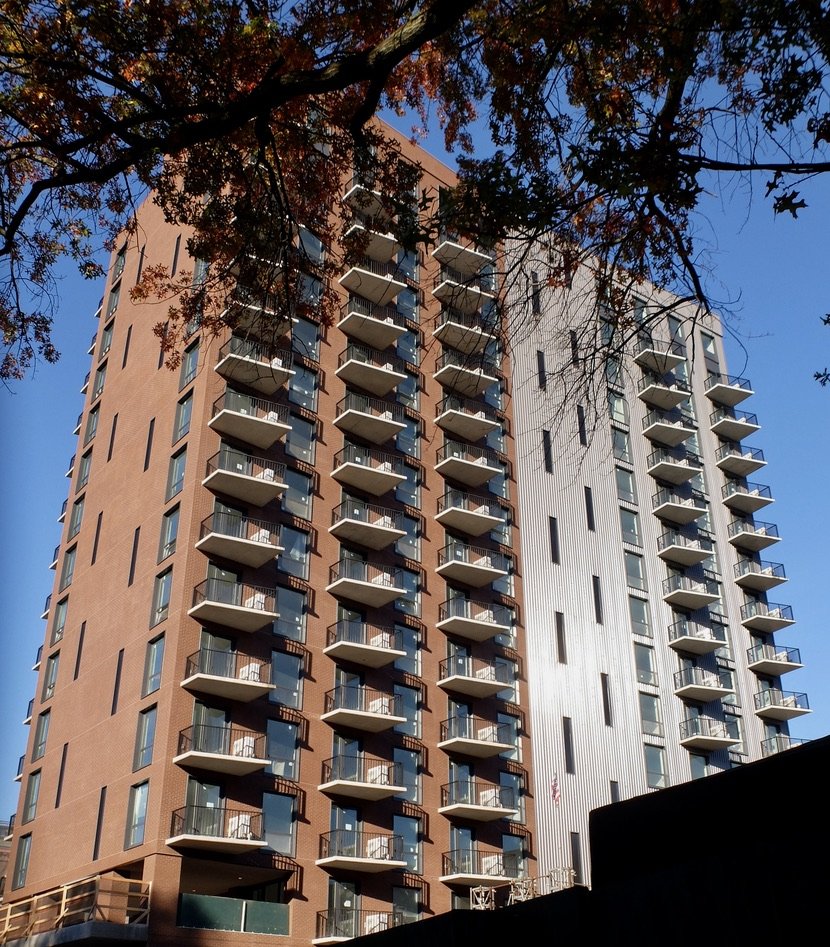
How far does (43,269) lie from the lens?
12867mm

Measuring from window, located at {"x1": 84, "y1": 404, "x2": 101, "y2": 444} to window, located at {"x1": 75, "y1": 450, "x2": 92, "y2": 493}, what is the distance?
878 millimetres

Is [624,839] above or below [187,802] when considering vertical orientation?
below

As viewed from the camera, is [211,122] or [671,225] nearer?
[211,122]

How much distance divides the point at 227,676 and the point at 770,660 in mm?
28893

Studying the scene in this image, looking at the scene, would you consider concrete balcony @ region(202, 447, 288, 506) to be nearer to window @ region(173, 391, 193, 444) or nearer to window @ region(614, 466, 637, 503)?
window @ region(173, 391, 193, 444)

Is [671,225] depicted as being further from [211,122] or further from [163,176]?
[163,176]

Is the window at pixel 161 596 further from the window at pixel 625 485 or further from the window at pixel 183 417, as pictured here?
the window at pixel 625 485

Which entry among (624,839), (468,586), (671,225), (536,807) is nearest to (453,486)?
(468,586)

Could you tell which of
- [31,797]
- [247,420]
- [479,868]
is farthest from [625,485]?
[31,797]

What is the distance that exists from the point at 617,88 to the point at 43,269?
708 cm

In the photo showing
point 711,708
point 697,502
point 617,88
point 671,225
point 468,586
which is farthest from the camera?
point 697,502

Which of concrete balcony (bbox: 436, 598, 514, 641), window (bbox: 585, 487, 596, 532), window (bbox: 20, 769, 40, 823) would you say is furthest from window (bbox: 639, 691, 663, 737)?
window (bbox: 20, 769, 40, 823)

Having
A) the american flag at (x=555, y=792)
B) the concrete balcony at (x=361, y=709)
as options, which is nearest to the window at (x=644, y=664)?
the american flag at (x=555, y=792)

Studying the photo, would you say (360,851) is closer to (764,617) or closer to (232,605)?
(232,605)
